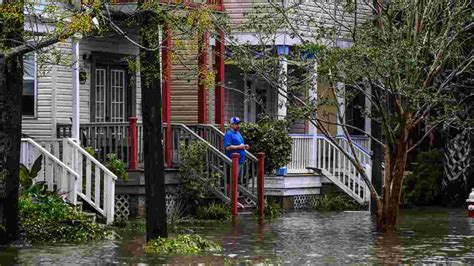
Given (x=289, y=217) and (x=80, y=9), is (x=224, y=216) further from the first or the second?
(x=80, y=9)

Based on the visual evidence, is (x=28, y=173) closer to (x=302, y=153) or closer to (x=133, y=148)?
(x=133, y=148)

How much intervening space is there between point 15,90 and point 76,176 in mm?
4214

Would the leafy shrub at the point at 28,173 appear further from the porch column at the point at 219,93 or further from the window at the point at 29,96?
the porch column at the point at 219,93

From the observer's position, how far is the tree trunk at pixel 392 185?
2322 cm

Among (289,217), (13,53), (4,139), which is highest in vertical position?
(13,53)

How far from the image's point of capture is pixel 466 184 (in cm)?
3328

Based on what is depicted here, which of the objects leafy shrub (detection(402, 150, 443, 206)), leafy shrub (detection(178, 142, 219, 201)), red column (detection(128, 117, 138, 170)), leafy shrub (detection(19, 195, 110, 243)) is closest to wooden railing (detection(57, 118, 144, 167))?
red column (detection(128, 117, 138, 170))

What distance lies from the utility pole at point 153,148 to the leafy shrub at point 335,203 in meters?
13.7

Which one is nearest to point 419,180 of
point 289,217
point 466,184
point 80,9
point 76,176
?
point 466,184

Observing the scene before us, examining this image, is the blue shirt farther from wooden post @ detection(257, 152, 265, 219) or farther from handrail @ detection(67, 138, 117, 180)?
handrail @ detection(67, 138, 117, 180)

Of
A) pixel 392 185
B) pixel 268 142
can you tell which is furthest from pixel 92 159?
pixel 268 142

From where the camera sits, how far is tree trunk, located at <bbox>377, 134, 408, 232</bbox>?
23219 millimetres

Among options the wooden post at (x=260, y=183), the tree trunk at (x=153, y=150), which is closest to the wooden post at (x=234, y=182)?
the wooden post at (x=260, y=183)

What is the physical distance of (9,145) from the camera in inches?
763
